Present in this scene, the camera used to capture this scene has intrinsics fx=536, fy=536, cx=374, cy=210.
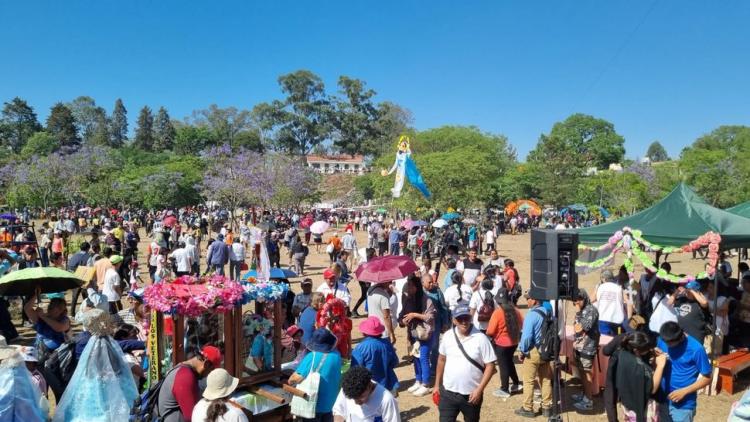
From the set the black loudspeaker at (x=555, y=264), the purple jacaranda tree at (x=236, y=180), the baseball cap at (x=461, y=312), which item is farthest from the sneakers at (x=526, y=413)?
the purple jacaranda tree at (x=236, y=180)

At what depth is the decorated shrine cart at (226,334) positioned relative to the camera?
458 cm

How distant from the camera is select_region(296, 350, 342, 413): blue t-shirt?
14.2 ft

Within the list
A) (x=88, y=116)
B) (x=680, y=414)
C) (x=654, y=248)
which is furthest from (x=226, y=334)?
(x=88, y=116)

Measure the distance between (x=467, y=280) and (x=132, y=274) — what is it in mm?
7222

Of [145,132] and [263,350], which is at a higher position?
[145,132]

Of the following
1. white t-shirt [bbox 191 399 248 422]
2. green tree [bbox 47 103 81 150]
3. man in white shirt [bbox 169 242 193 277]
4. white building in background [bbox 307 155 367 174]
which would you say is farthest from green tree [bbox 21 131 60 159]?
white t-shirt [bbox 191 399 248 422]

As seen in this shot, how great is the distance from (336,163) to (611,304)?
92.0 m

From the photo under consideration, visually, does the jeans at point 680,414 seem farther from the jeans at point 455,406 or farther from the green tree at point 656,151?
the green tree at point 656,151

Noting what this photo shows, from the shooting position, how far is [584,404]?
6223 millimetres

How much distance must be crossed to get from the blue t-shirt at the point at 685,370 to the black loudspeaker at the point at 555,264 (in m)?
1.18

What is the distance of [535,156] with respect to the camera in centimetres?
5191

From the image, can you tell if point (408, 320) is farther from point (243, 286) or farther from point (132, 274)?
point (132, 274)

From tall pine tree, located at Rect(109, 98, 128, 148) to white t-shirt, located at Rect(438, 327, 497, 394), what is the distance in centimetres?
10796

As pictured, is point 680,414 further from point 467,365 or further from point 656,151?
point 656,151
